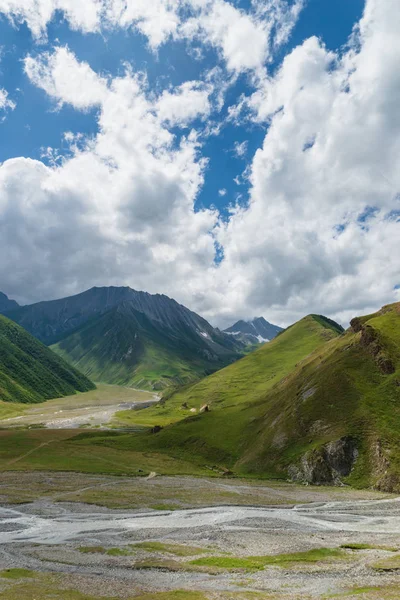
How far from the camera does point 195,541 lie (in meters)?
58.9

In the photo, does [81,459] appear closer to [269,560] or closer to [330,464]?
[330,464]

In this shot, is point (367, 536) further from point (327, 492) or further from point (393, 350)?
point (393, 350)

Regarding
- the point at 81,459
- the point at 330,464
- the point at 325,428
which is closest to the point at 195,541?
the point at 330,464

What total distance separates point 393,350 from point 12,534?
11533 cm

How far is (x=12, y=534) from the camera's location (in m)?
62.7

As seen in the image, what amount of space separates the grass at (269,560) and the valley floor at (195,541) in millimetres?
129

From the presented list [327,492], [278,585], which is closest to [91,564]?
[278,585]

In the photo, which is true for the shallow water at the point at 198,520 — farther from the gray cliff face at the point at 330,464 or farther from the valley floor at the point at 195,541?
the gray cliff face at the point at 330,464

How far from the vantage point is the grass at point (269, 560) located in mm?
47469

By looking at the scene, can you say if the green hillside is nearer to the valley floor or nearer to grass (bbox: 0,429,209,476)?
the valley floor

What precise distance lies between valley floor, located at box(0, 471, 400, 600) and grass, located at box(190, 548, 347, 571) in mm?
129

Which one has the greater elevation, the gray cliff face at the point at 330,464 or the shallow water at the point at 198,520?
the gray cliff face at the point at 330,464

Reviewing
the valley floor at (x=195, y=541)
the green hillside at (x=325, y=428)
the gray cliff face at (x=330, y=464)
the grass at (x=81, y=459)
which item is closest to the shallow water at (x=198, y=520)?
the valley floor at (x=195, y=541)

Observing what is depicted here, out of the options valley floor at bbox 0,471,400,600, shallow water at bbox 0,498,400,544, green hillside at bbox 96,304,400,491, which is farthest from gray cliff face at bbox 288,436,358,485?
shallow water at bbox 0,498,400,544
